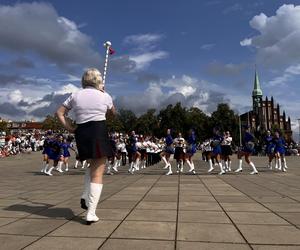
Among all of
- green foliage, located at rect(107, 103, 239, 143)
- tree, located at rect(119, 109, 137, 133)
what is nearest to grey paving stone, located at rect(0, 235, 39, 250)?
green foliage, located at rect(107, 103, 239, 143)

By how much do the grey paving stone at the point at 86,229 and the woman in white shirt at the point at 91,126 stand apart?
0.88 ft

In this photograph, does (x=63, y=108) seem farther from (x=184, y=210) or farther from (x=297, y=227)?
(x=297, y=227)

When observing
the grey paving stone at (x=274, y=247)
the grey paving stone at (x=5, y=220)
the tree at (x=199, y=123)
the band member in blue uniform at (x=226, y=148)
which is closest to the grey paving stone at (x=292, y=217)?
the grey paving stone at (x=274, y=247)

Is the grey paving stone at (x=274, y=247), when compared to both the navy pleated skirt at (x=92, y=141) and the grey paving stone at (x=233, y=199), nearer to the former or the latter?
the navy pleated skirt at (x=92, y=141)

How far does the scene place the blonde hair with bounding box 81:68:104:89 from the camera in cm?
631

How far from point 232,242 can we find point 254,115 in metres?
154

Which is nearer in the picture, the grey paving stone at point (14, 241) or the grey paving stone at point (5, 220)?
the grey paving stone at point (14, 241)

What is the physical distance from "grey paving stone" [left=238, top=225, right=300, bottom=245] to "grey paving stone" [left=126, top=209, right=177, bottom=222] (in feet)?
3.86

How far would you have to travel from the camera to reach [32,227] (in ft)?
18.5

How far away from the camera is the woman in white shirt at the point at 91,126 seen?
237 inches

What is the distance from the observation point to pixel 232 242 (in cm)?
485

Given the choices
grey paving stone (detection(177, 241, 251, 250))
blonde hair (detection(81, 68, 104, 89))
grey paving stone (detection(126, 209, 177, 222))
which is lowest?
grey paving stone (detection(177, 241, 251, 250))

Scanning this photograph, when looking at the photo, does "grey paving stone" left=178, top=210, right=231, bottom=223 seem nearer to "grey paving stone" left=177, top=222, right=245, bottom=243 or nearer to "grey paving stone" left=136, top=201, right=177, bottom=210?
"grey paving stone" left=177, top=222, right=245, bottom=243

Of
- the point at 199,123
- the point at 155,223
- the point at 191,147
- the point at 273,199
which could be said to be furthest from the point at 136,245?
the point at 199,123
